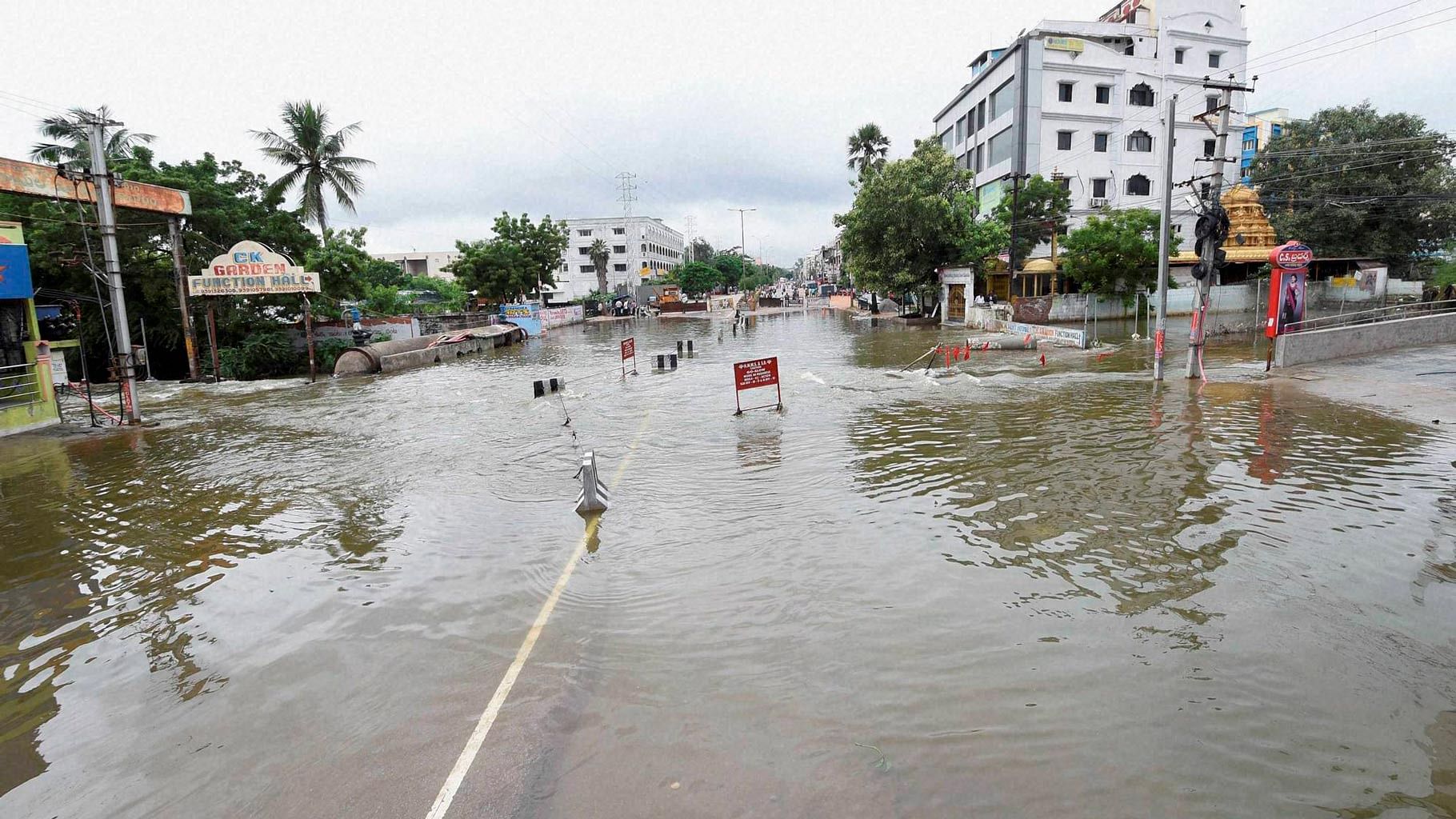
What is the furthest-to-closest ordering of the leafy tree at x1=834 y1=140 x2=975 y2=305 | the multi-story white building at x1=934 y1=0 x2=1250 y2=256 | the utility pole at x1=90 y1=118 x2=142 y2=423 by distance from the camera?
1. the multi-story white building at x1=934 y1=0 x2=1250 y2=256
2. the leafy tree at x1=834 y1=140 x2=975 y2=305
3. the utility pole at x1=90 y1=118 x2=142 y2=423

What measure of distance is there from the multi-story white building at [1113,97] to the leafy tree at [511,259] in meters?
37.0

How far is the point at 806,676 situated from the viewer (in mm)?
5258

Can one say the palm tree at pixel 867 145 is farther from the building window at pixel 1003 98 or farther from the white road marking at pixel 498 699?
the white road marking at pixel 498 699

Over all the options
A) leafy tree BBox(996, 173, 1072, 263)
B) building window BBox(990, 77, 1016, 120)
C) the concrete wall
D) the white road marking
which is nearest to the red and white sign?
the white road marking

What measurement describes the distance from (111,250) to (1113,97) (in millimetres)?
62055

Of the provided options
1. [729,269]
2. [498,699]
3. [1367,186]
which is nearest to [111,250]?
[498,699]

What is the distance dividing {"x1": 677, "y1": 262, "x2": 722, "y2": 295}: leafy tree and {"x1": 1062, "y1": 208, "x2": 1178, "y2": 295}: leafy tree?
7594cm

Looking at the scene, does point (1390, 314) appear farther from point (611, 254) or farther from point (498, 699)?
point (611, 254)

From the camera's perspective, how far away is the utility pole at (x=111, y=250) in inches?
639

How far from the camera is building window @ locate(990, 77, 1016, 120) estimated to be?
5466cm

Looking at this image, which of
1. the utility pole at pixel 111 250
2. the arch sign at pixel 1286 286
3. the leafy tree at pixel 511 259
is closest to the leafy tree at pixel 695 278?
the leafy tree at pixel 511 259

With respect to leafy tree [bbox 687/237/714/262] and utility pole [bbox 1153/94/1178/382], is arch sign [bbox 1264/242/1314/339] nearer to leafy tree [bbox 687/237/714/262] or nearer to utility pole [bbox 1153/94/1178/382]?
utility pole [bbox 1153/94/1178/382]

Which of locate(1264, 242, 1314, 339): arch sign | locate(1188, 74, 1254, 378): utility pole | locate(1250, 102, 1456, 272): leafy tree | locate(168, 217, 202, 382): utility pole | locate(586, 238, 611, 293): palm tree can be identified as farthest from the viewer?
locate(586, 238, 611, 293): palm tree

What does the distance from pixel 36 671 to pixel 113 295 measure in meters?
15.0
